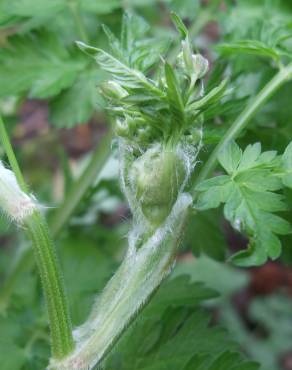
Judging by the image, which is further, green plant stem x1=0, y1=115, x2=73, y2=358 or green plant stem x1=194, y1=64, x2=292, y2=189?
green plant stem x1=194, y1=64, x2=292, y2=189

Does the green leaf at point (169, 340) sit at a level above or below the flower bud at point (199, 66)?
below

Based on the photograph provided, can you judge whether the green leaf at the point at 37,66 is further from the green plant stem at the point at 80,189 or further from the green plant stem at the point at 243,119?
the green plant stem at the point at 243,119

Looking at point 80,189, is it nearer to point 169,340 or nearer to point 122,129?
point 169,340


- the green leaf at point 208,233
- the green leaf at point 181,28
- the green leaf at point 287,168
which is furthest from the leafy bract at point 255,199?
the green leaf at point 208,233

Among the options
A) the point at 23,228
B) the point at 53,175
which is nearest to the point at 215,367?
the point at 23,228

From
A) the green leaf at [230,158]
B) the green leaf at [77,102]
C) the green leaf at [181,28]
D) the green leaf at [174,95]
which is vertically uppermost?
the green leaf at [181,28]

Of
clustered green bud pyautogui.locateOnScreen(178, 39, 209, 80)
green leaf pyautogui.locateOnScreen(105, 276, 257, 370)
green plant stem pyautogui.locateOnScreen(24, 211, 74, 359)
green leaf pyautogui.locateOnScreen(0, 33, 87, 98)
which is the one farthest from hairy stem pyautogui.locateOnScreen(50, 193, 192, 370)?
green leaf pyautogui.locateOnScreen(0, 33, 87, 98)

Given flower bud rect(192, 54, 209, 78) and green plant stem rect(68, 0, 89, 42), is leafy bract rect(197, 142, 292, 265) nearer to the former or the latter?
flower bud rect(192, 54, 209, 78)

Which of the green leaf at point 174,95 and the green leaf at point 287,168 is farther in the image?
the green leaf at point 287,168
